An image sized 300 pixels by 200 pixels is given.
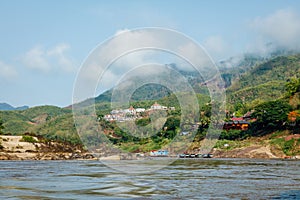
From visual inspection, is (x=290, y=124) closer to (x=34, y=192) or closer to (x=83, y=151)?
(x=83, y=151)

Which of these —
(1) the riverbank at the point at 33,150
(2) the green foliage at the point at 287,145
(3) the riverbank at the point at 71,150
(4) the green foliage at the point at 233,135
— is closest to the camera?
(2) the green foliage at the point at 287,145

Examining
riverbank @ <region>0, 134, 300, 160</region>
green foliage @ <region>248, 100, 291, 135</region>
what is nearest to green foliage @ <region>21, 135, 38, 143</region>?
riverbank @ <region>0, 134, 300, 160</region>

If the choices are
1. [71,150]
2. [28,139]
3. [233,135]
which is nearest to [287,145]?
[233,135]

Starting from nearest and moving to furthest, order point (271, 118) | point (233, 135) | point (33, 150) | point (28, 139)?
point (33, 150), point (28, 139), point (271, 118), point (233, 135)

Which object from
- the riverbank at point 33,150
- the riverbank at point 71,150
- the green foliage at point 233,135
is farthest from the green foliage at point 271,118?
the riverbank at point 33,150

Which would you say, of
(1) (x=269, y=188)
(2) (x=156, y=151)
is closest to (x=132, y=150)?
(2) (x=156, y=151)

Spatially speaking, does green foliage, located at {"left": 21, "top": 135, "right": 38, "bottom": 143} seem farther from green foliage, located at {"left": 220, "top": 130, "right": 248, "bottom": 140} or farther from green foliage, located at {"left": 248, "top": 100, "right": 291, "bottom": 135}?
green foliage, located at {"left": 248, "top": 100, "right": 291, "bottom": 135}

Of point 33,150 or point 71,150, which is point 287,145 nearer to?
point 71,150

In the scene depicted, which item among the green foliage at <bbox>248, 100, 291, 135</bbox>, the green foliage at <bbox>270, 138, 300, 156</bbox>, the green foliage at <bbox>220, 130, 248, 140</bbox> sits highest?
the green foliage at <bbox>248, 100, 291, 135</bbox>

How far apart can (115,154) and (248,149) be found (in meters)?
28.8

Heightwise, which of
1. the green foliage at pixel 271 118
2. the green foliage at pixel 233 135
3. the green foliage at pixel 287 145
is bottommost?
the green foliage at pixel 287 145

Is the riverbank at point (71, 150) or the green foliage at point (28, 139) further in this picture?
the green foliage at point (28, 139)

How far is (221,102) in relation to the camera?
141375 mm

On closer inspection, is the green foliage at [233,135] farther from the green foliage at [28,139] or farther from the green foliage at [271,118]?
the green foliage at [28,139]
